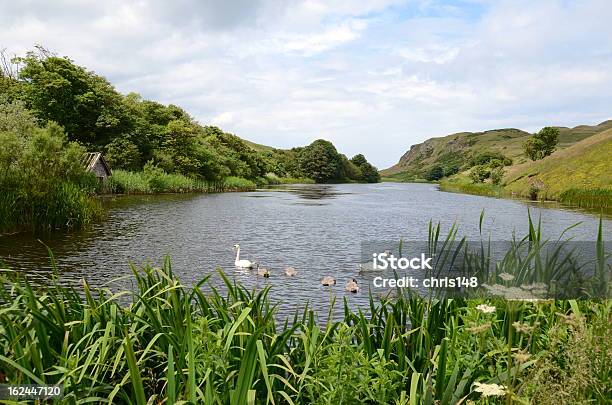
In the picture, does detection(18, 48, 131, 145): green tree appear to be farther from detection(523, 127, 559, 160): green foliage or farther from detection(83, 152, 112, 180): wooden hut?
detection(523, 127, 559, 160): green foliage

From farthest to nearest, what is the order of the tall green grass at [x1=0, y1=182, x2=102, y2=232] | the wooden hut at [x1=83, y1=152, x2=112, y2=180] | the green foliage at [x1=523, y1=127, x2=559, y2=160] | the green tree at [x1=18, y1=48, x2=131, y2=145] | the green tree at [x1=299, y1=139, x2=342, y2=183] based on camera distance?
the green tree at [x1=299, y1=139, x2=342, y2=183]
the green foliage at [x1=523, y1=127, x2=559, y2=160]
the green tree at [x1=18, y1=48, x2=131, y2=145]
the wooden hut at [x1=83, y1=152, x2=112, y2=180]
the tall green grass at [x1=0, y1=182, x2=102, y2=232]

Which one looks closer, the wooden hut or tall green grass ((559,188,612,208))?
tall green grass ((559,188,612,208))

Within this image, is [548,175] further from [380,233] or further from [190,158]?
[190,158]

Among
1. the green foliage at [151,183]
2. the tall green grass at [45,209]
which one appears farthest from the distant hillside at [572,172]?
the green foliage at [151,183]

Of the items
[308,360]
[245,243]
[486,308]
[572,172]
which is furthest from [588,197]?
[308,360]

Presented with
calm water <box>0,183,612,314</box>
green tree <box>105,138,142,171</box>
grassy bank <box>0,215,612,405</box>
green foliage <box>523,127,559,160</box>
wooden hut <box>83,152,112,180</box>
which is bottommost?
calm water <box>0,183,612,314</box>

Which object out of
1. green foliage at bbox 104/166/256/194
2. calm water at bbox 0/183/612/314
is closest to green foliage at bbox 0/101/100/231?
calm water at bbox 0/183/612/314

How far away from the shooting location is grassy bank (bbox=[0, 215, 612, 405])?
11.4 ft

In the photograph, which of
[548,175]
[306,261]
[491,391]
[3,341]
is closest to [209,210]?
[306,261]

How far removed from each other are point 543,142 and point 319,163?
9086 cm

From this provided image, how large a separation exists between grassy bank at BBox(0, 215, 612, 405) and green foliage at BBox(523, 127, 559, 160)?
92743 mm

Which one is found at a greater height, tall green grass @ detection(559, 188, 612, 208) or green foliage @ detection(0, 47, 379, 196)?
green foliage @ detection(0, 47, 379, 196)

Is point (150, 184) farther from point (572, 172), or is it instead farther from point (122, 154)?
point (572, 172)

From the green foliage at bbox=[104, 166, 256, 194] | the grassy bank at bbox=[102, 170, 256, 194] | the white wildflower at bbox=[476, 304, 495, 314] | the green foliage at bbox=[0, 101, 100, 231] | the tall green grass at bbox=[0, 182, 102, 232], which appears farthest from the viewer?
the green foliage at bbox=[104, 166, 256, 194]
